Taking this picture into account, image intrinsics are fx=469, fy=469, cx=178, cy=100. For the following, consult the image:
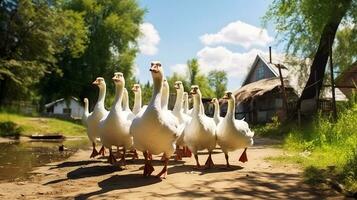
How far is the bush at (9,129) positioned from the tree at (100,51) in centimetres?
2148

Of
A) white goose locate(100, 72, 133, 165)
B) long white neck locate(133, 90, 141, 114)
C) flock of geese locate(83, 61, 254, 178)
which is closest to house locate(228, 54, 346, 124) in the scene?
long white neck locate(133, 90, 141, 114)

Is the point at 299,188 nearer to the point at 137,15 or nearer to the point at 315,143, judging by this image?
the point at 315,143

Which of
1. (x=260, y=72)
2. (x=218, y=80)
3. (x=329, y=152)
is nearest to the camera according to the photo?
(x=329, y=152)

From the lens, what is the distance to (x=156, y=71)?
919cm

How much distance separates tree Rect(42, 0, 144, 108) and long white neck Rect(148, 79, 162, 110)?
44415mm

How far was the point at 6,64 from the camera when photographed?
34.5m

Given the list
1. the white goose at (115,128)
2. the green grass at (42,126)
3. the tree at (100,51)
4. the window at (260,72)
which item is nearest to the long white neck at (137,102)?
the white goose at (115,128)

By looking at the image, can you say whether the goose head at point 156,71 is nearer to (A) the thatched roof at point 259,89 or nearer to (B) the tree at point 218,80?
(A) the thatched roof at point 259,89

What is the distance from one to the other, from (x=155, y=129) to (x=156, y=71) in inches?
45.9

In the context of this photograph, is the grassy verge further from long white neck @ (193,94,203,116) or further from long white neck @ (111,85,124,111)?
long white neck @ (111,85,124,111)

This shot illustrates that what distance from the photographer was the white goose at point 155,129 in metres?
8.86

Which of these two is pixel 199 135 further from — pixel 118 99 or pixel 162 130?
pixel 118 99

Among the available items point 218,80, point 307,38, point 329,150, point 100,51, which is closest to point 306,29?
point 307,38

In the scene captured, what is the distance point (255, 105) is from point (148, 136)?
34985 millimetres
